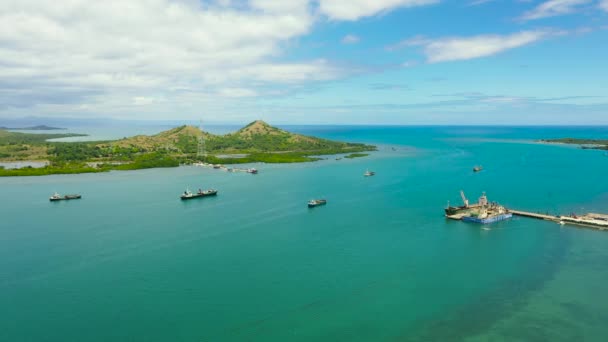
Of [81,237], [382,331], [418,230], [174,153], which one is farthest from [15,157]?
[382,331]

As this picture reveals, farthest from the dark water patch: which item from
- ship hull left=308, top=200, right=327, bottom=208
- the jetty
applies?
ship hull left=308, top=200, right=327, bottom=208

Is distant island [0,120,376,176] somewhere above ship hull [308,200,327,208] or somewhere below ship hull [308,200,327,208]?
above

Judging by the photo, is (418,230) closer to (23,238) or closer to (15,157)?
(23,238)

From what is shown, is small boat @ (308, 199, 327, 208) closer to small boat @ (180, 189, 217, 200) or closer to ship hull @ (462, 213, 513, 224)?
small boat @ (180, 189, 217, 200)

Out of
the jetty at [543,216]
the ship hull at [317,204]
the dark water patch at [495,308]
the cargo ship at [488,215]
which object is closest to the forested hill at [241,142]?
the ship hull at [317,204]

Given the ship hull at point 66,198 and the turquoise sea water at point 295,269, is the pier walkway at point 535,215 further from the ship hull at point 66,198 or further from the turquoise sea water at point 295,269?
the ship hull at point 66,198

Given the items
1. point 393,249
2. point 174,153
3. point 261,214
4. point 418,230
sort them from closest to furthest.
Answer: point 393,249 < point 418,230 < point 261,214 < point 174,153
